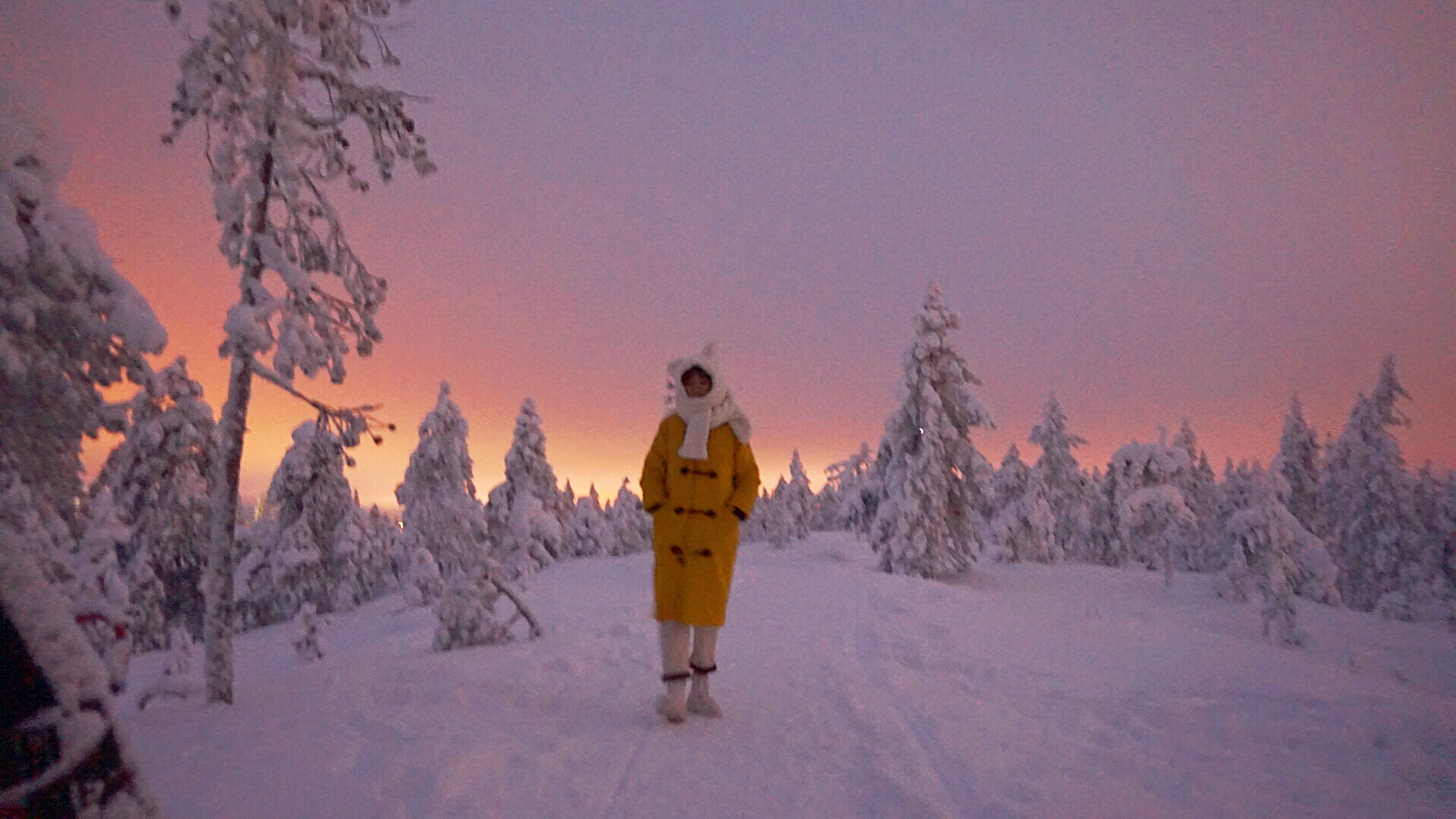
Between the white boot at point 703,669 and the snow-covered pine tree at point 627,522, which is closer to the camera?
the white boot at point 703,669

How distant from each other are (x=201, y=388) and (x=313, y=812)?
25.0 meters

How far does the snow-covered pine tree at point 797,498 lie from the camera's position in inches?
2680


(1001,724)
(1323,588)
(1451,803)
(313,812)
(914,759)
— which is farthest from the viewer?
(1323,588)

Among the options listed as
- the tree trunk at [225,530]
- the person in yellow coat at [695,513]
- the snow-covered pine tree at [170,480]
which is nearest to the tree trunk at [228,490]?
the tree trunk at [225,530]

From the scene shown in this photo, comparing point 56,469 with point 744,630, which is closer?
point 56,469

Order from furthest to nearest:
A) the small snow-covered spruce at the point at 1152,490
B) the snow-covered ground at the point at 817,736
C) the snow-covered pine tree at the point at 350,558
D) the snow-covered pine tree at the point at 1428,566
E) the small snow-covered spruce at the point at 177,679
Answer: the snow-covered pine tree at the point at 350,558 → the snow-covered pine tree at the point at 1428,566 → the small snow-covered spruce at the point at 1152,490 → the small snow-covered spruce at the point at 177,679 → the snow-covered ground at the point at 817,736

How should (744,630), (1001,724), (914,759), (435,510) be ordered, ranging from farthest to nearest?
(435,510) → (744,630) → (1001,724) → (914,759)

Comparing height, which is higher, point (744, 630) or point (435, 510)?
point (435, 510)

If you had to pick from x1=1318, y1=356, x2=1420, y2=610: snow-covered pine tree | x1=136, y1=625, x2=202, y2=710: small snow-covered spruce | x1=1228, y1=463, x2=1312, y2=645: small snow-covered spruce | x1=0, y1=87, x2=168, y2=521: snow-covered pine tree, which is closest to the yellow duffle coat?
x1=0, y1=87, x2=168, y2=521: snow-covered pine tree

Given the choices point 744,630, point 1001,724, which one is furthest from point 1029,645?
point 1001,724

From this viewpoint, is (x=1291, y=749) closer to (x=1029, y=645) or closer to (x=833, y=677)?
(x=833, y=677)

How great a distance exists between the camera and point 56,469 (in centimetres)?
471

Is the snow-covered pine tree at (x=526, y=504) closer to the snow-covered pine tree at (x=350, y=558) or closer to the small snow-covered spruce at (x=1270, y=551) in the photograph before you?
the snow-covered pine tree at (x=350, y=558)

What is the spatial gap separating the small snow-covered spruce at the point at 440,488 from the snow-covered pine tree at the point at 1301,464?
47.1 metres
